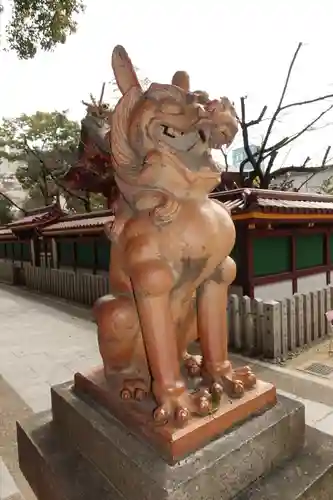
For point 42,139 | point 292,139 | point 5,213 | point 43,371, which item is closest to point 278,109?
point 292,139

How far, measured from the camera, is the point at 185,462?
4.06ft

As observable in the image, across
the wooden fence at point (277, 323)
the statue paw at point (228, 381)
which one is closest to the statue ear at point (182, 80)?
the statue paw at point (228, 381)

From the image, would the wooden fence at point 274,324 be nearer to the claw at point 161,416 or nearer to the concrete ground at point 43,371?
the concrete ground at point 43,371

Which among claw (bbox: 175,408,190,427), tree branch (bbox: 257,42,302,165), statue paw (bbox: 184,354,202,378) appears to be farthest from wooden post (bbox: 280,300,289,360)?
tree branch (bbox: 257,42,302,165)

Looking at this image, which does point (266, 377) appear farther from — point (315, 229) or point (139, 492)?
point (315, 229)

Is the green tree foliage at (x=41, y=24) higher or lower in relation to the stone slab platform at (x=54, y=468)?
higher

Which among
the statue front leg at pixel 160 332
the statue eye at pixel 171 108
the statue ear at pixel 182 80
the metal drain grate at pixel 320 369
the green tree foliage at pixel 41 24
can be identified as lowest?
the metal drain grate at pixel 320 369

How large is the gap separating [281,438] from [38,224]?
11.2 meters

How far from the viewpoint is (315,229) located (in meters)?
7.13

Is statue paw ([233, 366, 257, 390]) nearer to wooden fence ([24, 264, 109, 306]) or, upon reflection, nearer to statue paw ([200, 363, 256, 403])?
statue paw ([200, 363, 256, 403])

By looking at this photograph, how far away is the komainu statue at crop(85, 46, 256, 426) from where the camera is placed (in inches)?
51.1

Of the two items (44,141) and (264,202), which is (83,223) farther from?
(44,141)

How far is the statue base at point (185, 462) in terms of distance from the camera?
4.04 ft

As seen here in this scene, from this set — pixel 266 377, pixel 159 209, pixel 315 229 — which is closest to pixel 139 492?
pixel 159 209
